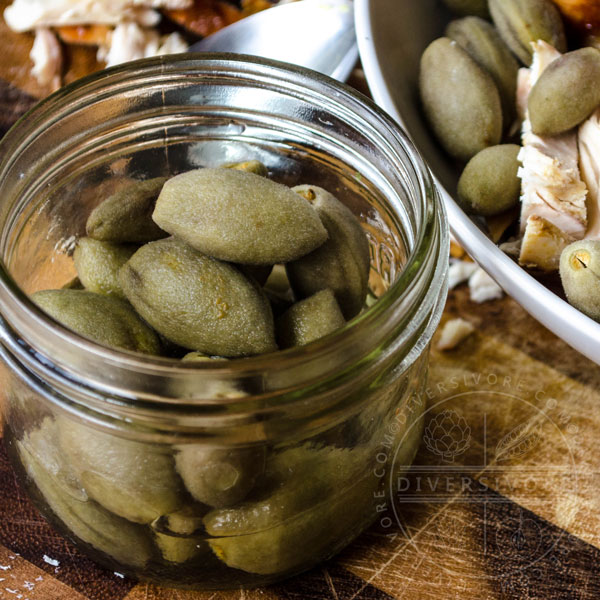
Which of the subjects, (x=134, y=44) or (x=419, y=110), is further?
(x=134, y=44)

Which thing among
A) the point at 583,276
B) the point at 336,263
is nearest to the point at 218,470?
the point at 336,263

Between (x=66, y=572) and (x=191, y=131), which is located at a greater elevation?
(x=191, y=131)

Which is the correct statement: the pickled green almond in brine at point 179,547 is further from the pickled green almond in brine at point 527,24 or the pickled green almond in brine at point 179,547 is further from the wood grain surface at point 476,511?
the pickled green almond in brine at point 527,24


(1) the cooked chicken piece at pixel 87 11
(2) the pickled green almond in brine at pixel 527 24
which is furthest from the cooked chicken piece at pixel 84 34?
(2) the pickled green almond in brine at pixel 527 24

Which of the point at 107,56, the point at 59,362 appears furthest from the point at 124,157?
the point at 107,56

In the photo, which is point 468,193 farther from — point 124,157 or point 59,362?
point 59,362

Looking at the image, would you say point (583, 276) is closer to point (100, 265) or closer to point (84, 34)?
point (100, 265)

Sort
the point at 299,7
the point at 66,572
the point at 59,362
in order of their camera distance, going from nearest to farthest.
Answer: the point at 59,362 → the point at 66,572 → the point at 299,7
